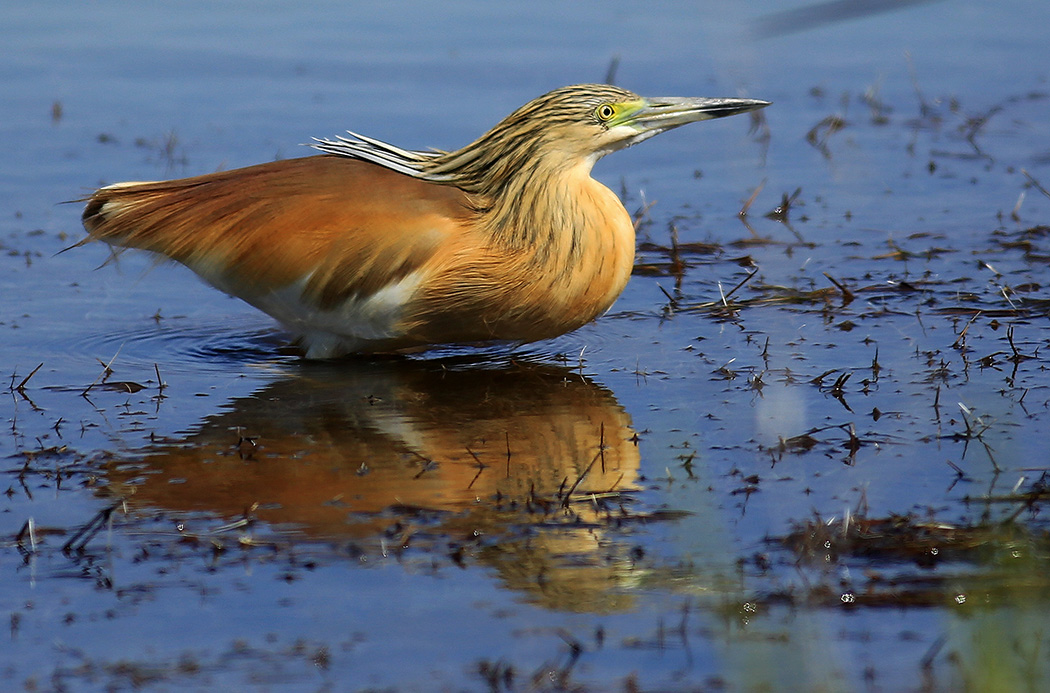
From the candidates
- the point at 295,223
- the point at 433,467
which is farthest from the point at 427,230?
the point at 433,467

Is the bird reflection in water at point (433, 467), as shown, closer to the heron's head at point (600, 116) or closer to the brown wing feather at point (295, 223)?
the brown wing feather at point (295, 223)

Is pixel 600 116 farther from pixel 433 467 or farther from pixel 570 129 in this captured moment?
pixel 433 467

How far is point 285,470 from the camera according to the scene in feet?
15.6

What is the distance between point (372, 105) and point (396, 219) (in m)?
3.80

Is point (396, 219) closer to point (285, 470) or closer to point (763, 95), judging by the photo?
point (285, 470)

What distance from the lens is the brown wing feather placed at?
5676mm

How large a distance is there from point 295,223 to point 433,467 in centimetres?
146

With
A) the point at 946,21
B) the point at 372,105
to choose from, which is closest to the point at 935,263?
the point at 372,105

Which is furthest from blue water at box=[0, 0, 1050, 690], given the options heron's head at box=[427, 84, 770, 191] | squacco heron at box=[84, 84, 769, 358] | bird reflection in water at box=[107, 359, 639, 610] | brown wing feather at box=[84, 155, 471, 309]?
heron's head at box=[427, 84, 770, 191]

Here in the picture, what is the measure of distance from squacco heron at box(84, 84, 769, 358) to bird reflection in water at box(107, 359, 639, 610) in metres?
0.26

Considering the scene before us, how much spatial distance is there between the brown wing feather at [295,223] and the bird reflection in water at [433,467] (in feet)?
1.44

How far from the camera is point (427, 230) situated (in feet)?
18.5

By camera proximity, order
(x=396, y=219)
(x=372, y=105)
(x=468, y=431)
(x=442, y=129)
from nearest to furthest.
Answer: (x=468, y=431), (x=396, y=219), (x=442, y=129), (x=372, y=105)

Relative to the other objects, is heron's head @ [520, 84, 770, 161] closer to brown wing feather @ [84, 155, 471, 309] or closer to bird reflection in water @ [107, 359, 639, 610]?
brown wing feather @ [84, 155, 471, 309]
